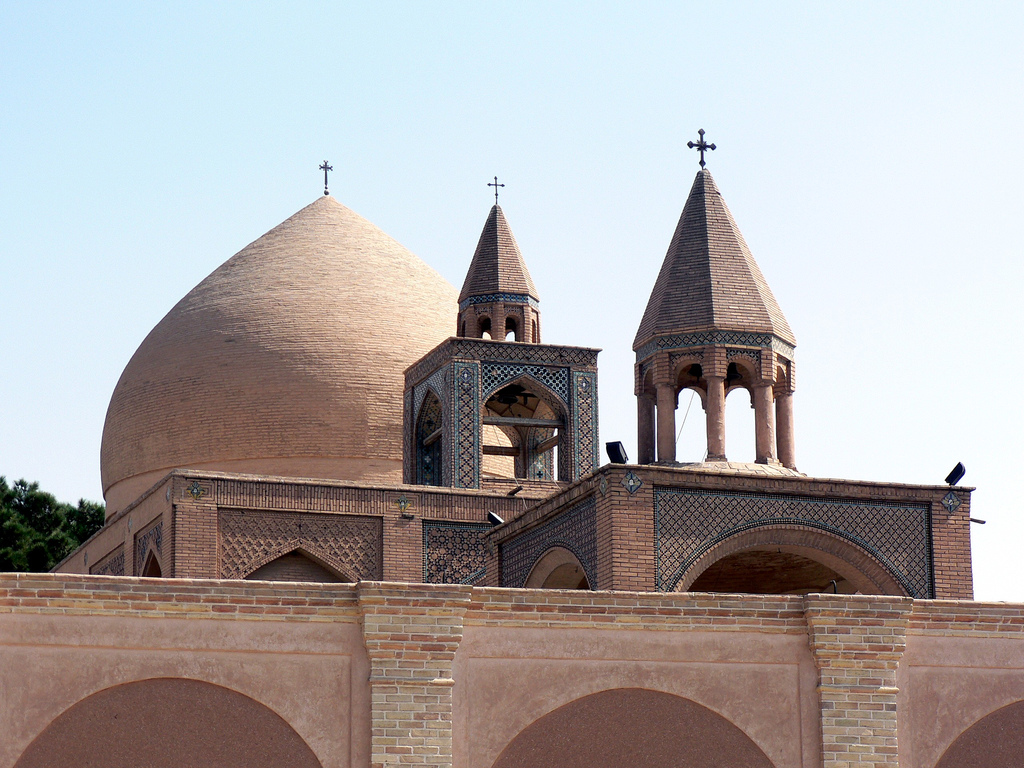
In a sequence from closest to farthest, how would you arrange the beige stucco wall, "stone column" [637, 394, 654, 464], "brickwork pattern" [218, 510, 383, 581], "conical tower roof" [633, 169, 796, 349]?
1. the beige stucco wall
2. "conical tower roof" [633, 169, 796, 349]
3. "stone column" [637, 394, 654, 464]
4. "brickwork pattern" [218, 510, 383, 581]

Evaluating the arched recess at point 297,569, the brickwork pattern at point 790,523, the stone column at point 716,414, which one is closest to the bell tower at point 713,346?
the stone column at point 716,414

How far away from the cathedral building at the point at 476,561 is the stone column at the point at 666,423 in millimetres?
38

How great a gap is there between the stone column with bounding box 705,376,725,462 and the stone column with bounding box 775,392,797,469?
796mm

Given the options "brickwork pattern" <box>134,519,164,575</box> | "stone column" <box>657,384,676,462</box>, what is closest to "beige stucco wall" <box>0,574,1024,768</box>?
"stone column" <box>657,384,676,462</box>

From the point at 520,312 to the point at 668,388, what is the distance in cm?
535

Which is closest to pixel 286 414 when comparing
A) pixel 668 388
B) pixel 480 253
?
pixel 480 253

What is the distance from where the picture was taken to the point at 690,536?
13914mm

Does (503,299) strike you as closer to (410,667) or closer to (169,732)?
(410,667)

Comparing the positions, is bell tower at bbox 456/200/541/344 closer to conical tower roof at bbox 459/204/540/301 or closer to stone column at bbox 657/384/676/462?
conical tower roof at bbox 459/204/540/301

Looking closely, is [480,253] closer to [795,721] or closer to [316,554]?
[316,554]

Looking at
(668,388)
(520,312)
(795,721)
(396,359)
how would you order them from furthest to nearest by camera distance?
(396,359) → (520,312) → (668,388) → (795,721)

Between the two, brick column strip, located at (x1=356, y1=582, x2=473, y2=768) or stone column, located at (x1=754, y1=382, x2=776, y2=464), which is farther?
stone column, located at (x1=754, y1=382, x2=776, y2=464)

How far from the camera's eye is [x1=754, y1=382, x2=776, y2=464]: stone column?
15.5 m

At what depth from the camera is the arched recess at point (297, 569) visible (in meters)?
17.8
